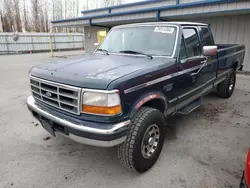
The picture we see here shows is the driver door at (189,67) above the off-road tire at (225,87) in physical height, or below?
above

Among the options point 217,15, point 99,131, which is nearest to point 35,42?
point 217,15

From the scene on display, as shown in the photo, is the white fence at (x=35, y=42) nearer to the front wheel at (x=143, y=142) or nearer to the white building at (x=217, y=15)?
the white building at (x=217, y=15)

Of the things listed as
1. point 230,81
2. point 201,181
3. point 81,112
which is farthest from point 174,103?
point 230,81

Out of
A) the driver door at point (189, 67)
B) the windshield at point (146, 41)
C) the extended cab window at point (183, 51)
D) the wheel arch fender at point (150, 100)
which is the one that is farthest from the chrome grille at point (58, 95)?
the extended cab window at point (183, 51)

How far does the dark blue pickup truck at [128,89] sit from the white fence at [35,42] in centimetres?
1717

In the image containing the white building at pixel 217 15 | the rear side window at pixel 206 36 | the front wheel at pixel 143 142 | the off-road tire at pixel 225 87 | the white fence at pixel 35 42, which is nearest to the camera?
the front wheel at pixel 143 142

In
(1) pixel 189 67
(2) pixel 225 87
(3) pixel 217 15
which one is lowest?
(2) pixel 225 87

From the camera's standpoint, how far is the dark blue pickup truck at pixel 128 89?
198 cm

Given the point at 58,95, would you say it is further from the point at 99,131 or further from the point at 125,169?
the point at 125,169

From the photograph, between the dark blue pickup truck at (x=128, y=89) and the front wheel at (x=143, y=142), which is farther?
the front wheel at (x=143, y=142)

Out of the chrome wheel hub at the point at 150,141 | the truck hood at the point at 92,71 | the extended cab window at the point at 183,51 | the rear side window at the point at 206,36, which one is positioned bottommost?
the chrome wheel hub at the point at 150,141

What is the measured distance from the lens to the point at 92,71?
7.32 ft

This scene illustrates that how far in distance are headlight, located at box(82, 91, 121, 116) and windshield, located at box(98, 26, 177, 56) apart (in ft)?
4.40

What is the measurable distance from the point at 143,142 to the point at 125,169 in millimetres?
550
